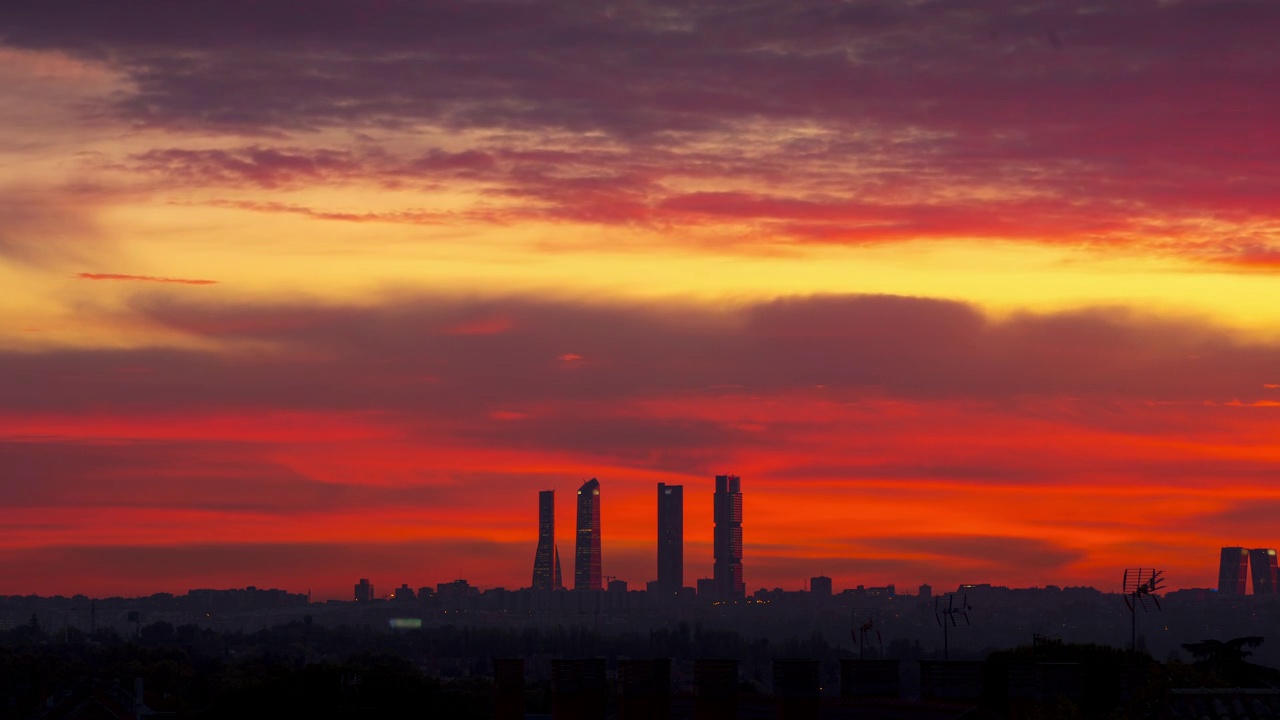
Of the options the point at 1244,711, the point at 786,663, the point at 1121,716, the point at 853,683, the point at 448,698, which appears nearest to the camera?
the point at 1244,711

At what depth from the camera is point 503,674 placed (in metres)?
66.2

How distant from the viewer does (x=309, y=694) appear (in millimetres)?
101125

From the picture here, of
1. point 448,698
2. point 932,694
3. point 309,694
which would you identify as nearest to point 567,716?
point 932,694

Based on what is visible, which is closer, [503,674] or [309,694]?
[503,674]

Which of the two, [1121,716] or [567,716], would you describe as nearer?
[1121,716]

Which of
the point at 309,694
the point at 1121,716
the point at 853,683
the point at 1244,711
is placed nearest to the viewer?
the point at 1244,711

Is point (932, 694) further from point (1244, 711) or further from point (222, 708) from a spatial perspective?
point (222, 708)

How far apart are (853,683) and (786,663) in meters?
7.60

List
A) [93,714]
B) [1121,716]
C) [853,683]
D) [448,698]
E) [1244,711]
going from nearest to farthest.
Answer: [1244,711], [1121,716], [853,683], [448,698], [93,714]

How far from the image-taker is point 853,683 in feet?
211

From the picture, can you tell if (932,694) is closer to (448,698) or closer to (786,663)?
(786,663)

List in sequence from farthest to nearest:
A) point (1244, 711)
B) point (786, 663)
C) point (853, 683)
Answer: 1. point (853, 683)
2. point (786, 663)
3. point (1244, 711)

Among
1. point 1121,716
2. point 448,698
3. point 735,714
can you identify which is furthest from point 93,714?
point 1121,716

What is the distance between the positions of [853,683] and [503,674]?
1265cm
